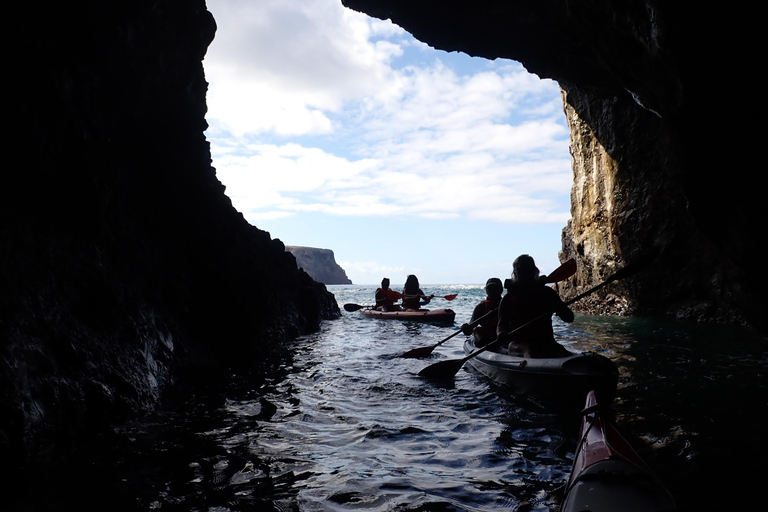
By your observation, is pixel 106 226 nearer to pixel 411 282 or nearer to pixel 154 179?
pixel 154 179

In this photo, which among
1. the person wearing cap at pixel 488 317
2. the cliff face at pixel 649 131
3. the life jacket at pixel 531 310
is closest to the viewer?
the cliff face at pixel 649 131

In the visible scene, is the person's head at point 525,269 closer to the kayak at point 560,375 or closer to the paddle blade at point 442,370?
the kayak at point 560,375

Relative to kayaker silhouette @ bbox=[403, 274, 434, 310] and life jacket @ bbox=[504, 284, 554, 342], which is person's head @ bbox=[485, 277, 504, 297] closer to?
life jacket @ bbox=[504, 284, 554, 342]

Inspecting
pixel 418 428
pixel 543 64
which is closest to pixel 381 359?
pixel 418 428

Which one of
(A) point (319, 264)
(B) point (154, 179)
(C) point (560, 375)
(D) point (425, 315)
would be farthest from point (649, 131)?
(A) point (319, 264)

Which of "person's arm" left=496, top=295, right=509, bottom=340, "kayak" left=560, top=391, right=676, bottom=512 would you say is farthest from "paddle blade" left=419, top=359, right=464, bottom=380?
"kayak" left=560, top=391, right=676, bottom=512

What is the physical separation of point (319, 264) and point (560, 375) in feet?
496

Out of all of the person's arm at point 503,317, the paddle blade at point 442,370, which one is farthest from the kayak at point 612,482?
the paddle blade at point 442,370

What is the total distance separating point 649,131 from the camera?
1619 cm

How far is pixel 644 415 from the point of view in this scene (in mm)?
4785

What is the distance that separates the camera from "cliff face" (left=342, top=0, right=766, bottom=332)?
536 cm

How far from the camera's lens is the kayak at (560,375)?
184 inches

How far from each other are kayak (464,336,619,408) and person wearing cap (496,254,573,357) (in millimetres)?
286

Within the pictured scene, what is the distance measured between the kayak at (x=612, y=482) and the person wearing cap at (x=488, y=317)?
5.40 metres
